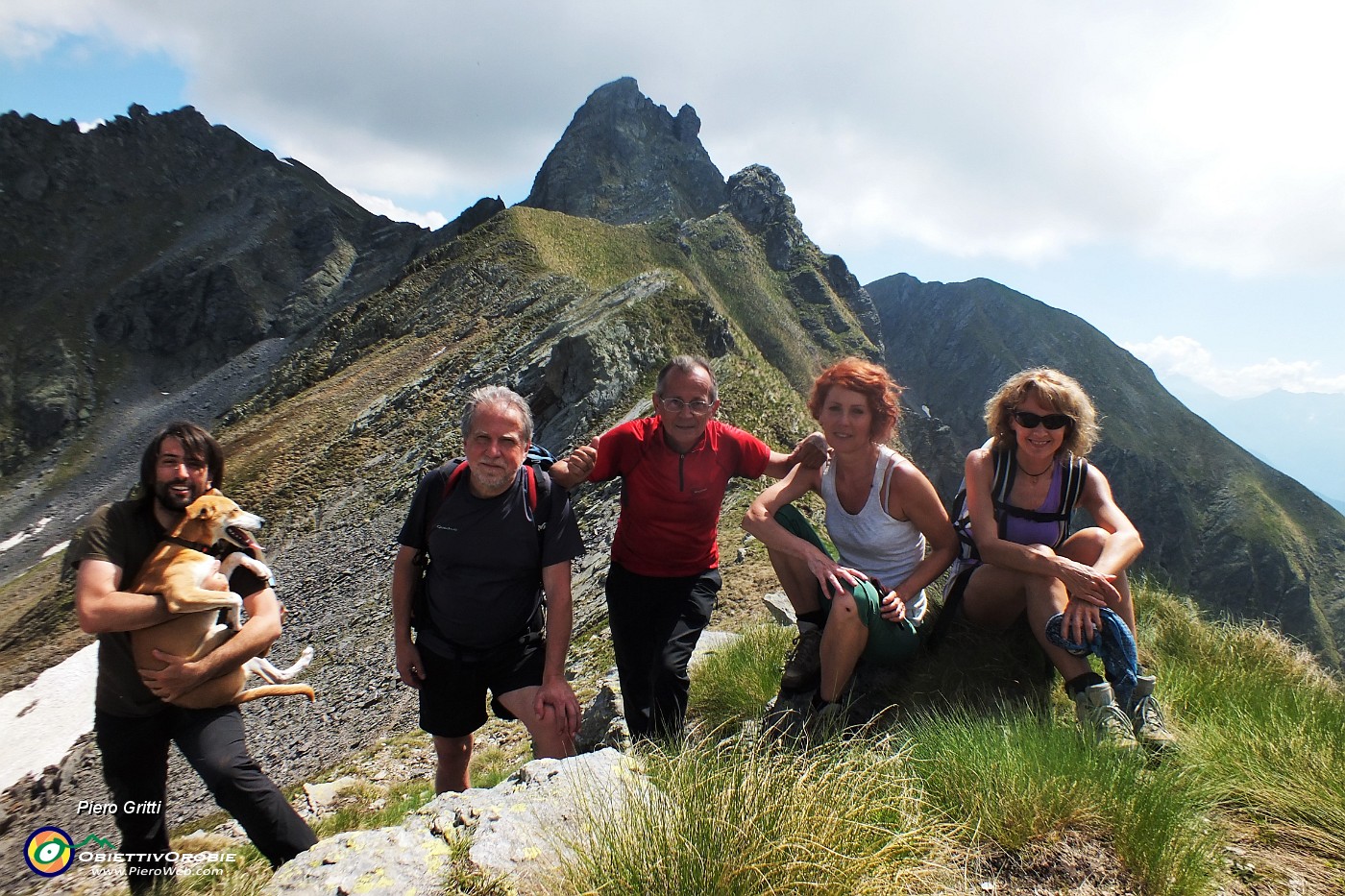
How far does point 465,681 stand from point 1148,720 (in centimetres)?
412

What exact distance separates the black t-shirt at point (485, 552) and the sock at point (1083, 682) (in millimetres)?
3121

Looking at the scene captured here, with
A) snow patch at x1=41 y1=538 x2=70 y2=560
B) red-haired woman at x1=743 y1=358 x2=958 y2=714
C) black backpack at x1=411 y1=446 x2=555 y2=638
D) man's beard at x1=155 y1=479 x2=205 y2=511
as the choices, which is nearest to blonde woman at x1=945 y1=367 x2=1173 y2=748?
red-haired woman at x1=743 y1=358 x2=958 y2=714

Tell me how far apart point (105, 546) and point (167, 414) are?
7831 centimetres

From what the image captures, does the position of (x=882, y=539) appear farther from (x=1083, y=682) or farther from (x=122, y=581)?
(x=122, y=581)

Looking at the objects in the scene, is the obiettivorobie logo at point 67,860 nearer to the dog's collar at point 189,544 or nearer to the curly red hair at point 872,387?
the dog's collar at point 189,544

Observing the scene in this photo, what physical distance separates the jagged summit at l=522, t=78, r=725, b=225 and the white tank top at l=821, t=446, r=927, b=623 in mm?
114521

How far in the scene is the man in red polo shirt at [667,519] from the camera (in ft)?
15.7

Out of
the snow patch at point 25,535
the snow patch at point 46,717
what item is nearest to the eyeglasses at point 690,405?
the snow patch at point 46,717

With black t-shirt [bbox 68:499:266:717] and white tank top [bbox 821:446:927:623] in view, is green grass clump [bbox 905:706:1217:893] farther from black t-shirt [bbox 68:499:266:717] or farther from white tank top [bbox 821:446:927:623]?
black t-shirt [bbox 68:499:266:717]

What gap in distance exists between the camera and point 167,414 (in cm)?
6600

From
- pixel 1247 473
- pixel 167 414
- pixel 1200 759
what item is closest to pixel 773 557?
pixel 1200 759

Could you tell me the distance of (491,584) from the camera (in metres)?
4.25

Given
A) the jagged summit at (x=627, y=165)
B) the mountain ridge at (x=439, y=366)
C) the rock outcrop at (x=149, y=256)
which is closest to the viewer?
the mountain ridge at (x=439, y=366)

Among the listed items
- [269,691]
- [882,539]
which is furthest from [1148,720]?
[269,691]
